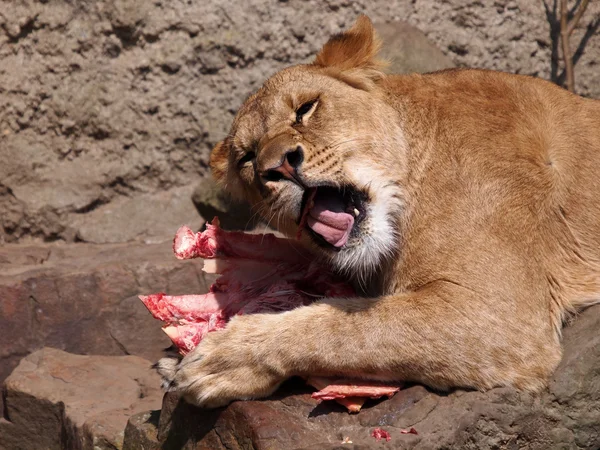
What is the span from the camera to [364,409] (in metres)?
4.61

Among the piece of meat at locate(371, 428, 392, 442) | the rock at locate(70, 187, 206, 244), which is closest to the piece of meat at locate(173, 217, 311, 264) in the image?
the piece of meat at locate(371, 428, 392, 442)

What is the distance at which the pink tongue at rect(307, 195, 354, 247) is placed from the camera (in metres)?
4.77

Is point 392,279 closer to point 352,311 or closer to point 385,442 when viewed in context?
point 352,311

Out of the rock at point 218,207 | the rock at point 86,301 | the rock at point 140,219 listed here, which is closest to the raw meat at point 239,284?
the rock at point 86,301

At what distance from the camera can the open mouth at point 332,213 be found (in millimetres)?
4773

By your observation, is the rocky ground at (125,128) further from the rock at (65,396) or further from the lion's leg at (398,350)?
the lion's leg at (398,350)

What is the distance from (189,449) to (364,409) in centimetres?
88

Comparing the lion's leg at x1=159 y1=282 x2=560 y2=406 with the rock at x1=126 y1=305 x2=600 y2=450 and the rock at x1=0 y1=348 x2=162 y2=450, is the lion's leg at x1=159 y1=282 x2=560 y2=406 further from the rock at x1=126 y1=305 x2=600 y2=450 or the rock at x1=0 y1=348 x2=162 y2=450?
the rock at x1=0 y1=348 x2=162 y2=450

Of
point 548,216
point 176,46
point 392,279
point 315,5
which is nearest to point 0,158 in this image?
point 176,46

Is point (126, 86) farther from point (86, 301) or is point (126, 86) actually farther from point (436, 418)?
point (436, 418)

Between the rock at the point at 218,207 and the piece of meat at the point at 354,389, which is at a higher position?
the piece of meat at the point at 354,389

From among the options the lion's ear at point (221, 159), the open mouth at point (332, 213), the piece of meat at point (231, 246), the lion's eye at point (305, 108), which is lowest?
the piece of meat at point (231, 246)

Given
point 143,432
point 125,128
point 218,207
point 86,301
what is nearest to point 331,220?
point 143,432

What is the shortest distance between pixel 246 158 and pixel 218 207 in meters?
2.66
